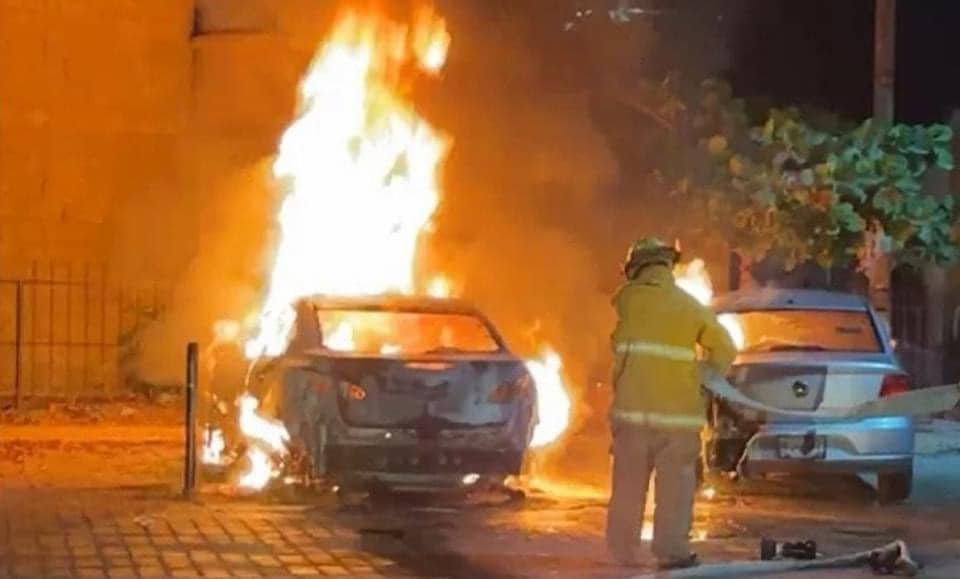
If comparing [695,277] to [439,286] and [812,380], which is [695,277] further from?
[812,380]

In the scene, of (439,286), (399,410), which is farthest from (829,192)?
(399,410)

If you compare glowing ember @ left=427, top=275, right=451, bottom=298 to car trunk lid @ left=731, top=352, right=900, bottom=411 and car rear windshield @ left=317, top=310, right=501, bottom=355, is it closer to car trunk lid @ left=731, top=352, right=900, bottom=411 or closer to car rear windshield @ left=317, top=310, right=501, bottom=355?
car rear windshield @ left=317, top=310, right=501, bottom=355

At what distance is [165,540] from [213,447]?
3702 millimetres

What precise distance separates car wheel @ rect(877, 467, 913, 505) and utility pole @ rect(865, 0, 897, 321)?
3.70 meters

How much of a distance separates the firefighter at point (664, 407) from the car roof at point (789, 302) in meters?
4.17

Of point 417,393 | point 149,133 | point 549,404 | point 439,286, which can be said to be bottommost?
point 549,404

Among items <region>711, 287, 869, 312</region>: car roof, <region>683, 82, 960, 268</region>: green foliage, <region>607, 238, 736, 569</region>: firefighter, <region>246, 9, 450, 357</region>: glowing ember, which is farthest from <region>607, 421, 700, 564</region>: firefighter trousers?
<region>683, 82, 960, 268</region>: green foliage

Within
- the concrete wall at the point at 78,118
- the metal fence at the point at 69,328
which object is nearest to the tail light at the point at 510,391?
the metal fence at the point at 69,328

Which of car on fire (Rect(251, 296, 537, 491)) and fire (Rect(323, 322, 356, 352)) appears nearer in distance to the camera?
car on fire (Rect(251, 296, 537, 491))

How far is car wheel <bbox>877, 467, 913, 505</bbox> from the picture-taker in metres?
12.9

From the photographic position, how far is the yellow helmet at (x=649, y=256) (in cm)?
949

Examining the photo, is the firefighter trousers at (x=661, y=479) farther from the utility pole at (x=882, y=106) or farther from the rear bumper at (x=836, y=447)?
the utility pole at (x=882, y=106)

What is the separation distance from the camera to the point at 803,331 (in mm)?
13266

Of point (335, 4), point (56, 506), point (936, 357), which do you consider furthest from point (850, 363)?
point (936, 357)
